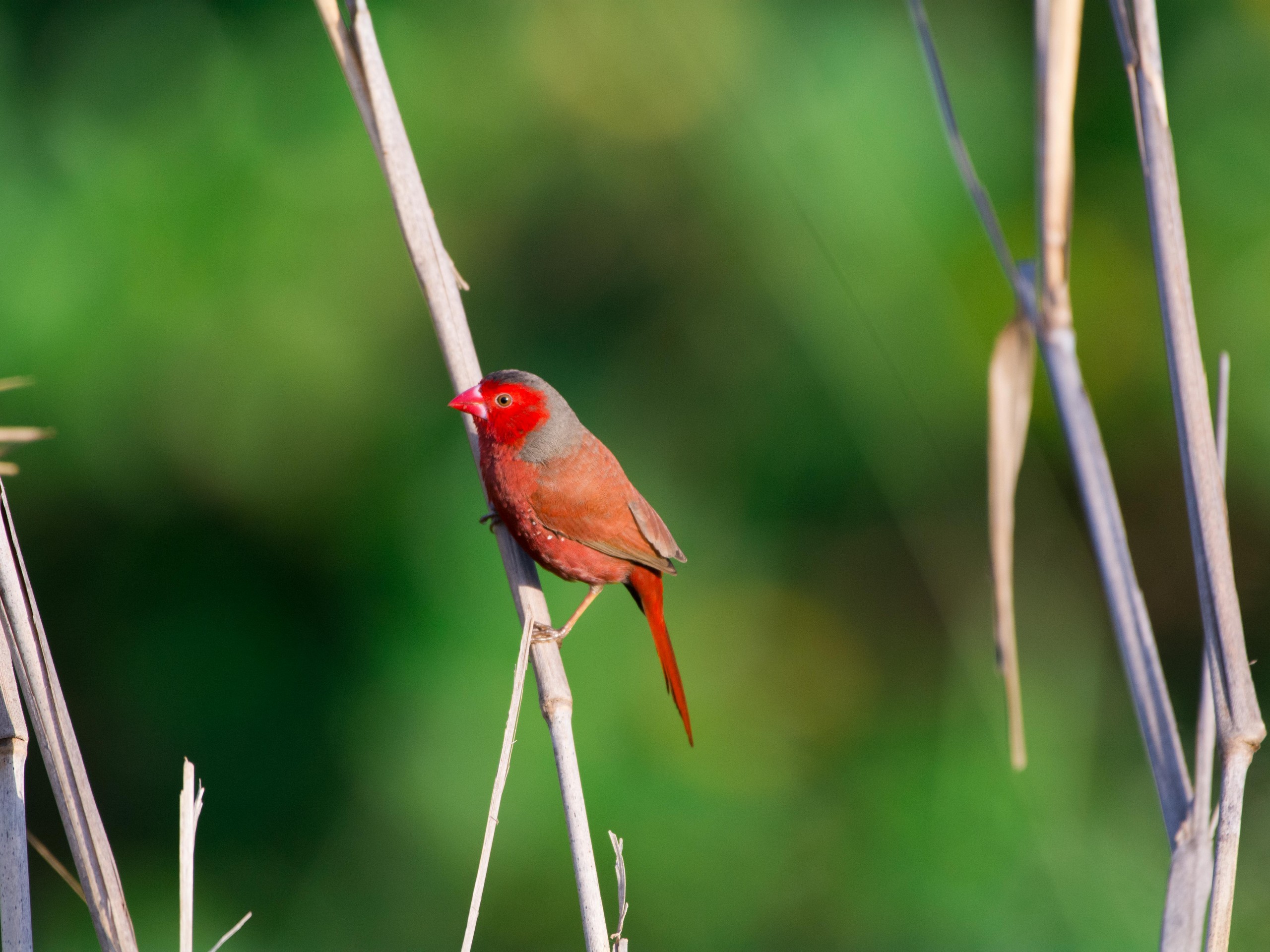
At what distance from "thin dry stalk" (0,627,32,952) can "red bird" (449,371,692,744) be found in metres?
0.90

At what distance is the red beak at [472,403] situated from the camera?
1.74 metres

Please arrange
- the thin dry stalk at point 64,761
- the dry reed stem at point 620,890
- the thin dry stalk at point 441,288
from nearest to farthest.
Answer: the thin dry stalk at point 64,761, the dry reed stem at point 620,890, the thin dry stalk at point 441,288

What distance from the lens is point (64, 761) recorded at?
3.66 feet

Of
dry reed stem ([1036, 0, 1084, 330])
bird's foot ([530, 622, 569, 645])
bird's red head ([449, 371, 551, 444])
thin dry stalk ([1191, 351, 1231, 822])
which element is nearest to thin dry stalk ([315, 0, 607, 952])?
bird's foot ([530, 622, 569, 645])

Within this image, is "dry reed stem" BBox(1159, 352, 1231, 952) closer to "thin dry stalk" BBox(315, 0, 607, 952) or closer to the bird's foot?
"thin dry stalk" BBox(315, 0, 607, 952)

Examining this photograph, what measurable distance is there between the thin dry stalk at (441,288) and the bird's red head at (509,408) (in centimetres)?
24

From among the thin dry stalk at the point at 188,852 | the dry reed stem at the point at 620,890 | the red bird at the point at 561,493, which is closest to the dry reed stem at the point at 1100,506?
the dry reed stem at the point at 620,890

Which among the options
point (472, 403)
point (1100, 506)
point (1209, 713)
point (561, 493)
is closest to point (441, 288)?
point (472, 403)

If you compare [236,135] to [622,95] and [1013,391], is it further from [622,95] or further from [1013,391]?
[1013,391]

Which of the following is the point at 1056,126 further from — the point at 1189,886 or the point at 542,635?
the point at 542,635

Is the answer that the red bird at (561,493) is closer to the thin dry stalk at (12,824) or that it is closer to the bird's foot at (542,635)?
the bird's foot at (542,635)

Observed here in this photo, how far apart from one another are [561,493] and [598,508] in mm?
92

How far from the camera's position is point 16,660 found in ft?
3.85

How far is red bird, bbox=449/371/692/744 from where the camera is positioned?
6.51ft
